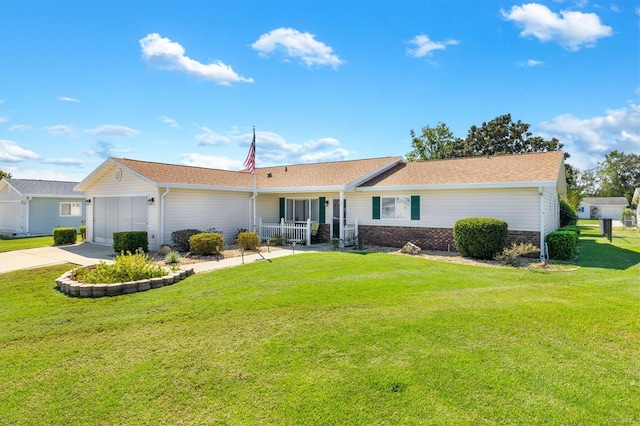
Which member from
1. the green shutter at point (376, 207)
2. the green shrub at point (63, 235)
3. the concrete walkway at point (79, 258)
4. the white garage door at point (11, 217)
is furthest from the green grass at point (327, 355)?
the white garage door at point (11, 217)

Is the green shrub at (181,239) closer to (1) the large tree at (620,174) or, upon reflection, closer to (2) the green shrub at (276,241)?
(2) the green shrub at (276,241)

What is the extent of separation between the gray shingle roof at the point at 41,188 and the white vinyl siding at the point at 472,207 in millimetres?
23963

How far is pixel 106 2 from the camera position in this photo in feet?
36.4

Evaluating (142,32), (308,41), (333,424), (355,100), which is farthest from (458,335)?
(355,100)

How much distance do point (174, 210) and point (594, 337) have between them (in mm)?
A: 14124

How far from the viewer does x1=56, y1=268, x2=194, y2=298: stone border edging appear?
757 centimetres

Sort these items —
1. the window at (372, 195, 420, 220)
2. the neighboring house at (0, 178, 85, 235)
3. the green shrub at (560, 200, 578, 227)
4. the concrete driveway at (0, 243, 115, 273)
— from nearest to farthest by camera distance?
the concrete driveway at (0, 243, 115, 273) < the window at (372, 195, 420, 220) < the green shrub at (560, 200, 578, 227) < the neighboring house at (0, 178, 85, 235)

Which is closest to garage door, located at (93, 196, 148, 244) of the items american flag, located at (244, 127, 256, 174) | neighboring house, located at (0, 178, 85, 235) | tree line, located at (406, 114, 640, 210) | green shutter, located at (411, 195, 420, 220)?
american flag, located at (244, 127, 256, 174)

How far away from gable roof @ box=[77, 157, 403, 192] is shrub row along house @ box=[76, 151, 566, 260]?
62mm

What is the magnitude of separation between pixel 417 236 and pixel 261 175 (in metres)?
10.8

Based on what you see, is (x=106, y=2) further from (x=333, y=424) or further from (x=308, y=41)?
(x=333, y=424)

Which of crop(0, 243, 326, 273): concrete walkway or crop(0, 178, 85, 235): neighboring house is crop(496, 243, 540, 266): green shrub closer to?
crop(0, 243, 326, 273): concrete walkway

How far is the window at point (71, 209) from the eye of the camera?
27.0 meters

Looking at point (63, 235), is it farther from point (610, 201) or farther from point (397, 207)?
point (610, 201)
